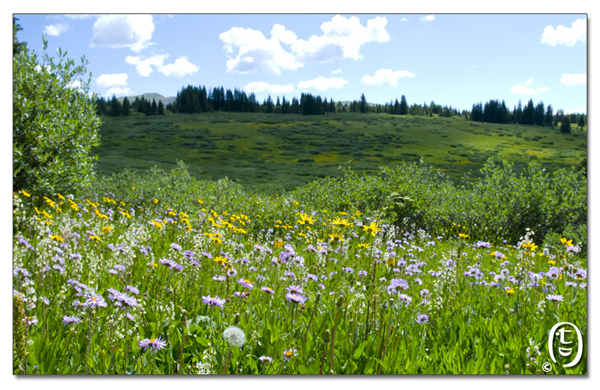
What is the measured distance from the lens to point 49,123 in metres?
4.98

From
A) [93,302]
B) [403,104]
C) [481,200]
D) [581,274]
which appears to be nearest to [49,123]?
[93,302]

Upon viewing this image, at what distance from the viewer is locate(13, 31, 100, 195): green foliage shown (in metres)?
4.74

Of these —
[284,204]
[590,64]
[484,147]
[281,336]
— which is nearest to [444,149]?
[484,147]

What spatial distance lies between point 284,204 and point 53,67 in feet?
14.7

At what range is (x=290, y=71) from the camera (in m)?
3.84

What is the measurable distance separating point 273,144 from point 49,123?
3341cm

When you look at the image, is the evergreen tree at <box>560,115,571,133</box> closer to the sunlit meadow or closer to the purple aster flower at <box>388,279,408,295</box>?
the sunlit meadow

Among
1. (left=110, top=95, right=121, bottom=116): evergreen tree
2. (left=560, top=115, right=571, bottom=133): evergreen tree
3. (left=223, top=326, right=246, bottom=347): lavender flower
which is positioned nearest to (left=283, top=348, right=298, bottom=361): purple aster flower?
(left=223, top=326, right=246, bottom=347): lavender flower

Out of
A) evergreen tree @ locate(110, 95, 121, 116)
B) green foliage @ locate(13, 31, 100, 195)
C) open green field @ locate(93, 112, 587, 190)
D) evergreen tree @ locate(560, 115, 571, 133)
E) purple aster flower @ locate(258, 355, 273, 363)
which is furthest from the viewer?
open green field @ locate(93, 112, 587, 190)

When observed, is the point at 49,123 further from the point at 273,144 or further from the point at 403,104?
the point at 273,144

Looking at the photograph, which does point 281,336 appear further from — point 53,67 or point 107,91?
point 53,67
